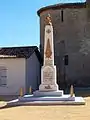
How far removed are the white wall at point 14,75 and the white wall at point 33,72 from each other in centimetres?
88

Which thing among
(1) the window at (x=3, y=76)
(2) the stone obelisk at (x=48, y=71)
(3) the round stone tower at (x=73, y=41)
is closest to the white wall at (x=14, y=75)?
(1) the window at (x=3, y=76)

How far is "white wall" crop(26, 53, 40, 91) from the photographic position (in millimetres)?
30600

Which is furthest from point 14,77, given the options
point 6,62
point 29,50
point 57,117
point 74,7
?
point 57,117

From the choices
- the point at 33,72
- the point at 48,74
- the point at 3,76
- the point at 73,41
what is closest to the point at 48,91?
the point at 48,74

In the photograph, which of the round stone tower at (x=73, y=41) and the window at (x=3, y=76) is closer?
the window at (x=3, y=76)

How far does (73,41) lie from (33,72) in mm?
7494

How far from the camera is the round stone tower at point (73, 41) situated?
38.1 meters

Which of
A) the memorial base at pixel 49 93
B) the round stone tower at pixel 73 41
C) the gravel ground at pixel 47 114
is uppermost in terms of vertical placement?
the round stone tower at pixel 73 41

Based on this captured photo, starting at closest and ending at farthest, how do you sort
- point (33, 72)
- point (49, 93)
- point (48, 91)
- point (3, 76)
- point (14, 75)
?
1. point (49, 93)
2. point (48, 91)
3. point (14, 75)
4. point (3, 76)
5. point (33, 72)

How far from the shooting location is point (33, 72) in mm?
33312

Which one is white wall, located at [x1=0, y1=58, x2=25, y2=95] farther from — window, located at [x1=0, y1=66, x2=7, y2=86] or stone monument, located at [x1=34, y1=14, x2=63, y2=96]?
stone monument, located at [x1=34, y1=14, x2=63, y2=96]

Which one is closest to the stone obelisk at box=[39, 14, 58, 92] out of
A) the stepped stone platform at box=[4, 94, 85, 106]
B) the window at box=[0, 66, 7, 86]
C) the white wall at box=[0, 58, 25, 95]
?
the stepped stone platform at box=[4, 94, 85, 106]

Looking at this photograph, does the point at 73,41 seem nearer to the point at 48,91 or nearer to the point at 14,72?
the point at 14,72

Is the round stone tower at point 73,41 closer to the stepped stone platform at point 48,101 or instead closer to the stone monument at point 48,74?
the stone monument at point 48,74
